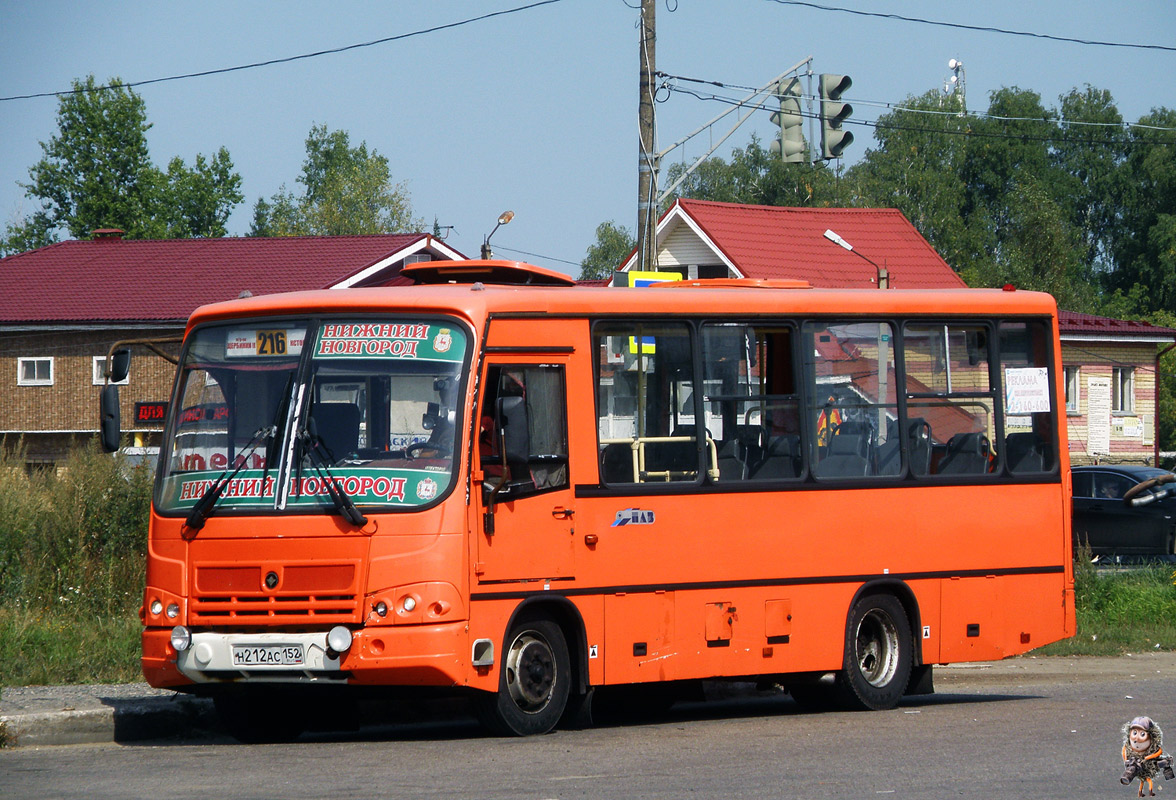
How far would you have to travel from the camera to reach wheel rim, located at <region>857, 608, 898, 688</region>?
12.4 m

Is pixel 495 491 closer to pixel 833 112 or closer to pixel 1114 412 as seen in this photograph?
pixel 833 112

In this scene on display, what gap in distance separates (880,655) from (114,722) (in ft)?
18.9

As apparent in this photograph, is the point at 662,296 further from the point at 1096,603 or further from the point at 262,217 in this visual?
the point at 262,217

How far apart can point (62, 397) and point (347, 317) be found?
39.0m

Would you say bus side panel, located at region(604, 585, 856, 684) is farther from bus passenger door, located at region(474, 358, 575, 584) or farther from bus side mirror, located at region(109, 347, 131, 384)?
bus side mirror, located at region(109, 347, 131, 384)

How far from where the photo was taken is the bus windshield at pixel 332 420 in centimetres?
985

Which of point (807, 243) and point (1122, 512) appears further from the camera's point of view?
point (807, 243)

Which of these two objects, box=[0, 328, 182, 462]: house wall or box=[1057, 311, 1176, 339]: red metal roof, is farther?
box=[1057, 311, 1176, 339]: red metal roof

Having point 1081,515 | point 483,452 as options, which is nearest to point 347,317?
point 483,452

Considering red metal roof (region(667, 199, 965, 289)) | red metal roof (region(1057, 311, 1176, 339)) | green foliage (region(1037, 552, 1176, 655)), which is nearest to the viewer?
green foliage (region(1037, 552, 1176, 655))

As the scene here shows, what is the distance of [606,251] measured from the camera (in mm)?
109375

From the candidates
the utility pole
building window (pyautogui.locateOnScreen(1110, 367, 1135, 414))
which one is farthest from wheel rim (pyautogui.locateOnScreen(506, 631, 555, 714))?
building window (pyautogui.locateOnScreen(1110, 367, 1135, 414))

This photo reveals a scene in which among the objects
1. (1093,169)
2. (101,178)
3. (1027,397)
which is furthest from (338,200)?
(1027,397)

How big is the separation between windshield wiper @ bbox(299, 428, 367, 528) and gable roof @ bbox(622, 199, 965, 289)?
30822 mm
